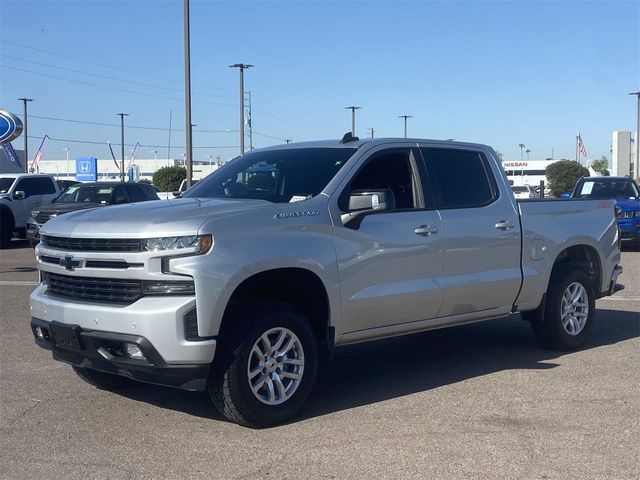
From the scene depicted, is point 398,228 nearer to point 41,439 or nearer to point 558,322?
point 558,322

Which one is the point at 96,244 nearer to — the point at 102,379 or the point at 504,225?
the point at 102,379

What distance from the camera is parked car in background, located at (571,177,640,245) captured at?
18906 millimetres

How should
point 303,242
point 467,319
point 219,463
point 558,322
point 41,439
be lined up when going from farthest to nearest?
point 558,322 → point 467,319 → point 303,242 → point 41,439 → point 219,463

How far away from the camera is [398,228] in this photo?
6465 mm

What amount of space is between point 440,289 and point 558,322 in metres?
1.88

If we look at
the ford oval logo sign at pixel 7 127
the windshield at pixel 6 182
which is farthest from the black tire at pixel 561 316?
the ford oval logo sign at pixel 7 127

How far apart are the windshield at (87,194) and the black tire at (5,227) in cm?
242

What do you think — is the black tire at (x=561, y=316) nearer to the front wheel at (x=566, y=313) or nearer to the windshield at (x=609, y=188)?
the front wheel at (x=566, y=313)

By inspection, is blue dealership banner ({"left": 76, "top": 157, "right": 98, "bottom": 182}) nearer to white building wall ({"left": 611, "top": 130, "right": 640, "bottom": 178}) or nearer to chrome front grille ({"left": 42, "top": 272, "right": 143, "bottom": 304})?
white building wall ({"left": 611, "top": 130, "right": 640, "bottom": 178})

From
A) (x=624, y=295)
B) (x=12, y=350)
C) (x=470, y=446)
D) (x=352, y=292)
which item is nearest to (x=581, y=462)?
(x=470, y=446)

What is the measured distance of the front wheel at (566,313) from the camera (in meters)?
7.96

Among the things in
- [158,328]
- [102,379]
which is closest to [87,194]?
[102,379]

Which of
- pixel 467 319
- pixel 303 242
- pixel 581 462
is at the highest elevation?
pixel 303 242

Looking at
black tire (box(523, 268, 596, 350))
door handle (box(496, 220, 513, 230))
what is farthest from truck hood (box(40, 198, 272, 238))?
black tire (box(523, 268, 596, 350))
